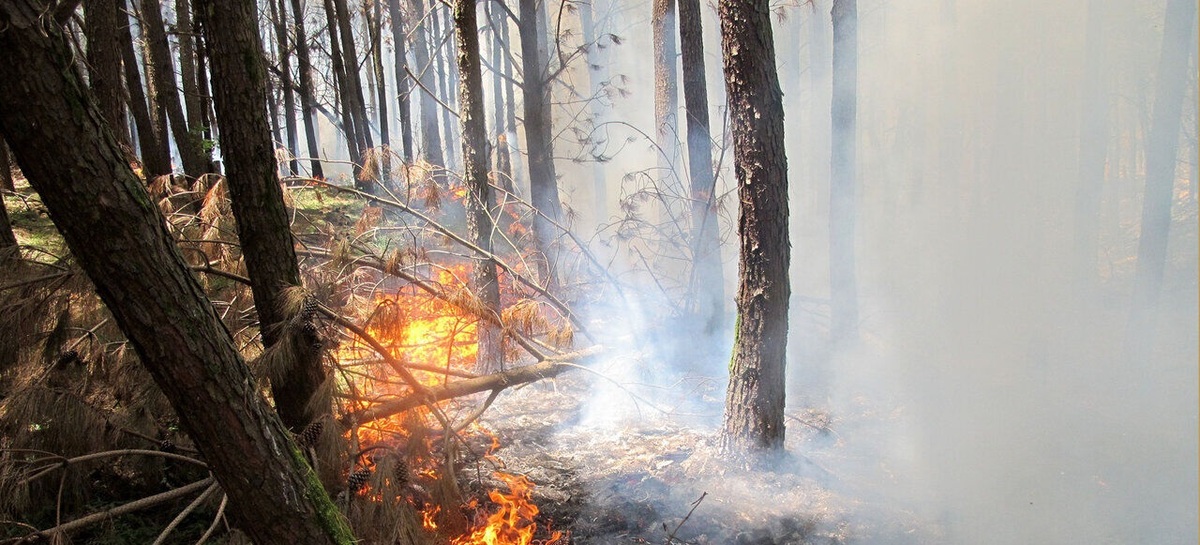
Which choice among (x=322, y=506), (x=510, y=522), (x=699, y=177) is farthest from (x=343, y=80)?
(x=322, y=506)

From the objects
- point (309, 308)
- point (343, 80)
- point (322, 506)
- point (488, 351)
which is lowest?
point (488, 351)

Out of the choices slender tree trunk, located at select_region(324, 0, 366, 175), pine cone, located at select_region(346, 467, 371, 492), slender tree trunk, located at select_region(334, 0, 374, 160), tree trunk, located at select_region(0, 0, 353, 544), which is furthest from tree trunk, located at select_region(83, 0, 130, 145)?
slender tree trunk, located at select_region(334, 0, 374, 160)

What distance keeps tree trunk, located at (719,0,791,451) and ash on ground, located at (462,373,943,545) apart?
1.42 feet

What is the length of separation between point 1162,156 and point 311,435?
13.5 meters

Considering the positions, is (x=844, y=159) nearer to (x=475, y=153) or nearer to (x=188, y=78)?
(x=475, y=153)

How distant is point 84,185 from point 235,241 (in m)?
2.64

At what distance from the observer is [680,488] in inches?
207

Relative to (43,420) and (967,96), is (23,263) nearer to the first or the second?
(43,420)

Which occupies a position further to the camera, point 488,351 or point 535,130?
point 535,130

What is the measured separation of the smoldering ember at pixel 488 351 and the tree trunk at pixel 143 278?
1 cm

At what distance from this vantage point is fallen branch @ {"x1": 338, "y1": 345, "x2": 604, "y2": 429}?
4.26 m

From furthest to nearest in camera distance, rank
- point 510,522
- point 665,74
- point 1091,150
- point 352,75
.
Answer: point 1091,150
point 352,75
point 665,74
point 510,522

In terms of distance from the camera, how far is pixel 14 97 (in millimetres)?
1884

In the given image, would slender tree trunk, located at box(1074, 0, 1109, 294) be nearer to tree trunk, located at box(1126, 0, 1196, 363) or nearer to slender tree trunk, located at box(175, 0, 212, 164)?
tree trunk, located at box(1126, 0, 1196, 363)
